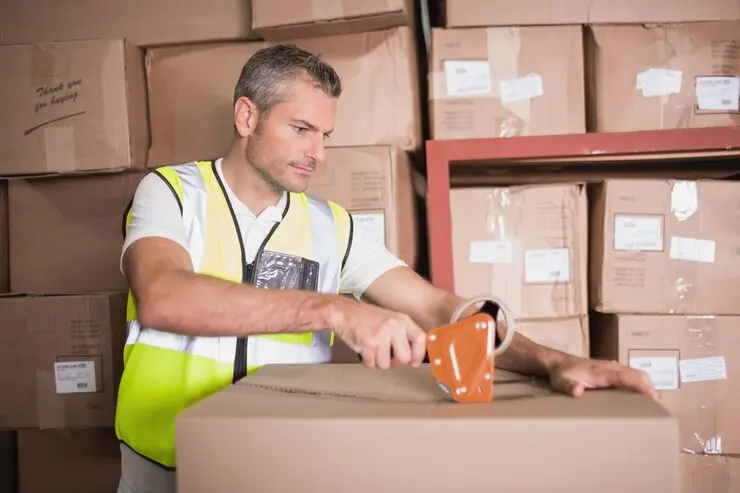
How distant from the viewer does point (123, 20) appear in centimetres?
156

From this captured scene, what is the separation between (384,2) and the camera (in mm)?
1376

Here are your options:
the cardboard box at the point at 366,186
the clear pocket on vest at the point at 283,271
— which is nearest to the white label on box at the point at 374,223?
the cardboard box at the point at 366,186

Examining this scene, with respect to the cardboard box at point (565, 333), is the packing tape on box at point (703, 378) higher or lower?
lower

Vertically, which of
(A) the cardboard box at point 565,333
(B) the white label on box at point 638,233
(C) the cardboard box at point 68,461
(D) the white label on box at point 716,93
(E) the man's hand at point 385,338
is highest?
(D) the white label on box at point 716,93

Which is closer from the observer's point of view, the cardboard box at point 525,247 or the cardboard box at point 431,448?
the cardboard box at point 431,448

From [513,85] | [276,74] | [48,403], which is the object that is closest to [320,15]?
[276,74]

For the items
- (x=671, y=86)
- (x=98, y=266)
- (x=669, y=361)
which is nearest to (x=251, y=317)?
(x=98, y=266)

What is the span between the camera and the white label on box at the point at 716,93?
1.40 m

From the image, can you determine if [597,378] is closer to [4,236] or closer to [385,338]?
[385,338]

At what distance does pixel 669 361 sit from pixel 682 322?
0.29ft

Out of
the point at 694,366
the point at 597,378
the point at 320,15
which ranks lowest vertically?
the point at 694,366

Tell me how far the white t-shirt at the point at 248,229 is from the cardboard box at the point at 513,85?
1.09 ft

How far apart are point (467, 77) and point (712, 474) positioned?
1020mm

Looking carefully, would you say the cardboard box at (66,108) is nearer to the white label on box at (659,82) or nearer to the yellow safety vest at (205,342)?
the yellow safety vest at (205,342)
